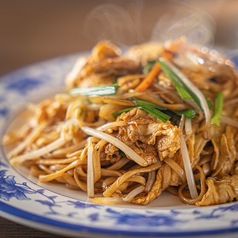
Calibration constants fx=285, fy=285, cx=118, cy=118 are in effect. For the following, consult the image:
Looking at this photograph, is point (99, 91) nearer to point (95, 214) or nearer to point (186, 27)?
point (95, 214)

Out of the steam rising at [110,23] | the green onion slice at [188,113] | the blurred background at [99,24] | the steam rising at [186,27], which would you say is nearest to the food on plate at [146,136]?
the green onion slice at [188,113]

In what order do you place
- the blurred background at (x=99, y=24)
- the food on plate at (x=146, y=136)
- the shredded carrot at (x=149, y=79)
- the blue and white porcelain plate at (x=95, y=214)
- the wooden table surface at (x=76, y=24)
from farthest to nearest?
1. the wooden table surface at (x=76, y=24)
2. the blurred background at (x=99, y=24)
3. the shredded carrot at (x=149, y=79)
4. the food on plate at (x=146, y=136)
5. the blue and white porcelain plate at (x=95, y=214)

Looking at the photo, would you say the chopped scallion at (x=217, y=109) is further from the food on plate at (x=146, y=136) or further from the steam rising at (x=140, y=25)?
the steam rising at (x=140, y=25)

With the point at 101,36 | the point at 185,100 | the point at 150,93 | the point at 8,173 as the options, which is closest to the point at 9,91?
the point at 101,36

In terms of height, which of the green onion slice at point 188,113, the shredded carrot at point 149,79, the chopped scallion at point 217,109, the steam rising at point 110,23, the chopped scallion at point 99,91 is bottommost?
the chopped scallion at point 217,109

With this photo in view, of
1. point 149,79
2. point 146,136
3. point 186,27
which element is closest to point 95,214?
point 146,136

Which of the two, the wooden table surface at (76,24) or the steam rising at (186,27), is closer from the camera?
the steam rising at (186,27)

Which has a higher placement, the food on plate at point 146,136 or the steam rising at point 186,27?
the steam rising at point 186,27
